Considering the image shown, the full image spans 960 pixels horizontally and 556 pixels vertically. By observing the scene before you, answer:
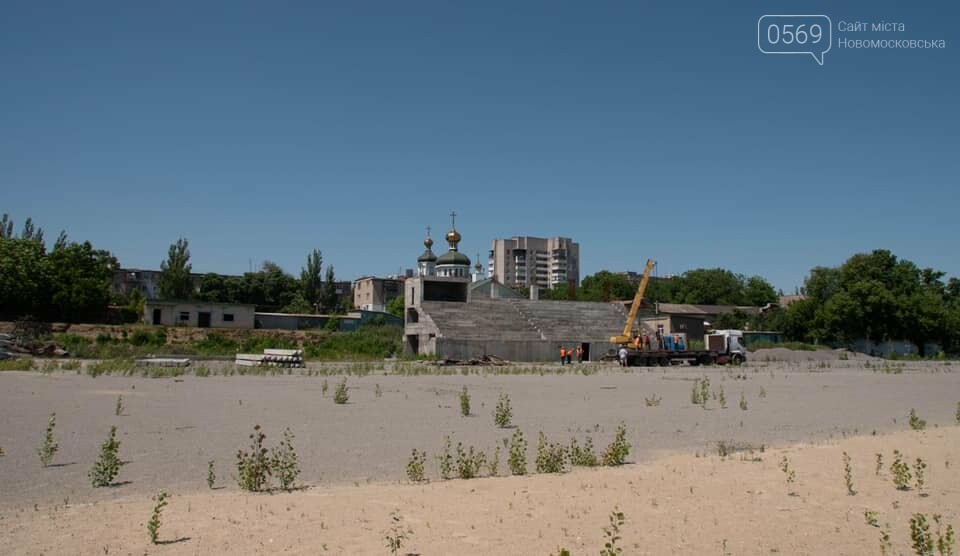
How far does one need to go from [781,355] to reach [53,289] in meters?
58.7

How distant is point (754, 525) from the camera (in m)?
7.10

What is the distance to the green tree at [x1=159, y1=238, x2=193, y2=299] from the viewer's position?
83250mm

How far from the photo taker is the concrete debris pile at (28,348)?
3984 centimetres

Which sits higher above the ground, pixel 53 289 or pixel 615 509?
pixel 53 289

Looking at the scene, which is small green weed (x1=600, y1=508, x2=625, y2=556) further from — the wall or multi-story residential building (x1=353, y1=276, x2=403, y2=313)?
multi-story residential building (x1=353, y1=276, x2=403, y2=313)

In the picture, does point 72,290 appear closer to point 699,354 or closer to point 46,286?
point 46,286

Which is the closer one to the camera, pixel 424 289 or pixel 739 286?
pixel 424 289

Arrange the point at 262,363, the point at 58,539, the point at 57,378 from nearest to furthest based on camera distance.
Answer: the point at 58,539 → the point at 57,378 → the point at 262,363

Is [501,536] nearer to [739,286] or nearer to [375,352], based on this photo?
[375,352]

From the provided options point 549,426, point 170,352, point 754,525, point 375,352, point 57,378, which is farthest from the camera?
point 375,352

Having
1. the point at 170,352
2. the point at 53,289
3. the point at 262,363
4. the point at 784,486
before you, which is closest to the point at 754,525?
the point at 784,486

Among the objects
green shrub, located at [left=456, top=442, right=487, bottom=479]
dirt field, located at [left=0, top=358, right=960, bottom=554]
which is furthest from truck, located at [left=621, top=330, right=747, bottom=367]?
green shrub, located at [left=456, top=442, right=487, bottom=479]

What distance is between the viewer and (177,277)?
8331 cm

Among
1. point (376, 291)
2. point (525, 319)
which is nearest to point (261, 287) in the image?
point (376, 291)
